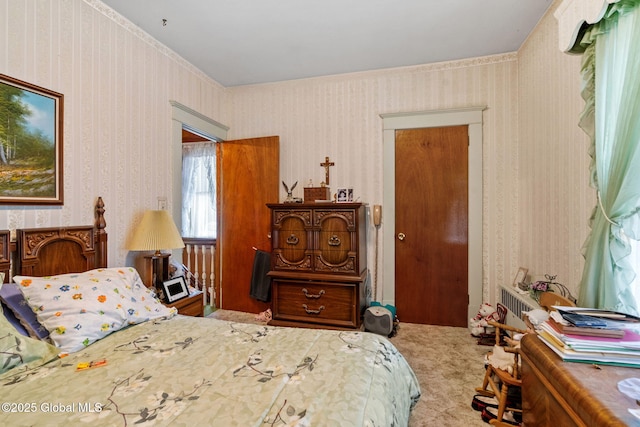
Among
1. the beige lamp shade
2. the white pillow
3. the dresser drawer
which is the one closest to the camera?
→ the white pillow

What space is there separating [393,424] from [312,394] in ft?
1.10

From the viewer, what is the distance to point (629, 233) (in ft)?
3.98

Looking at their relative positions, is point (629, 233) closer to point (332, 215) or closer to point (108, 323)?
point (332, 215)

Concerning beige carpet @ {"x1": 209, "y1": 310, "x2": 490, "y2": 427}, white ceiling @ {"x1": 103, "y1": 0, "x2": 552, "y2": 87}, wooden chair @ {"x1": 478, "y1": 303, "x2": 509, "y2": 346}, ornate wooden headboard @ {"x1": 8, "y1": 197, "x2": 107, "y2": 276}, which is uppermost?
white ceiling @ {"x1": 103, "y1": 0, "x2": 552, "y2": 87}

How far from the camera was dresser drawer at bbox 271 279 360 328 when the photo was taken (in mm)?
2744

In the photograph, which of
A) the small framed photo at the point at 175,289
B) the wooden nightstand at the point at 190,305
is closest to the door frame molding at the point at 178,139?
the small framed photo at the point at 175,289

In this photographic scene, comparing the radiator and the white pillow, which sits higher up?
the white pillow

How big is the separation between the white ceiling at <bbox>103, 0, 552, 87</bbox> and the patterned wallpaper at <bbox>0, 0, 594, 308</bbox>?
0.57ft

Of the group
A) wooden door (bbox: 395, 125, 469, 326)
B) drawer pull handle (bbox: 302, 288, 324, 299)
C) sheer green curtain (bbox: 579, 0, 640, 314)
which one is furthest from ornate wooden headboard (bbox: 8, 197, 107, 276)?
sheer green curtain (bbox: 579, 0, 640, 314)

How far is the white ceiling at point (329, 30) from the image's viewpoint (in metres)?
2.23

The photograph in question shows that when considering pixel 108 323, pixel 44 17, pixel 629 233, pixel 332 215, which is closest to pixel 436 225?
pixel 332 215

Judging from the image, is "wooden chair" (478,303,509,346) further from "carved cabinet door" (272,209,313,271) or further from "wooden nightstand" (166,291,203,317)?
"wooden nightstand" (166,291,203,317)

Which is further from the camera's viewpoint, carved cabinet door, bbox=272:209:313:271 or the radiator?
carved cabinet door, bbox=272:209:313:271

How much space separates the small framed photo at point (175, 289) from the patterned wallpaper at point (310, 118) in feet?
1.43
